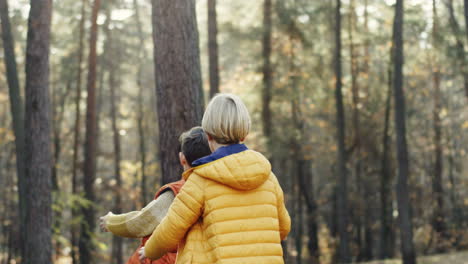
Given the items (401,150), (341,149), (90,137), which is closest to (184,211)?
(401,150)

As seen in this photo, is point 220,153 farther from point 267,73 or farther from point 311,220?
point 311,220

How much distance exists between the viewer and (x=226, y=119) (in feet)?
10.0

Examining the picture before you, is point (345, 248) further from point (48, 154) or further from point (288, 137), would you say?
point (48, 154)

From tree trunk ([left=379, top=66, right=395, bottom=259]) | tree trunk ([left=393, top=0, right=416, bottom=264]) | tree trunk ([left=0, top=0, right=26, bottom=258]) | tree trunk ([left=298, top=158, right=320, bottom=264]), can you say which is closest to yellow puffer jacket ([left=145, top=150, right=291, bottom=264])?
tree trunk ([left=0, top=0, right=26, bottom=258])

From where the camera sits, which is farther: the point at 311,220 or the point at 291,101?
the point at 311,220

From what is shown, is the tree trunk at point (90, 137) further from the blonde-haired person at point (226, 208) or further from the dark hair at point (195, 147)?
the blonde-haired person at point (226, 208)

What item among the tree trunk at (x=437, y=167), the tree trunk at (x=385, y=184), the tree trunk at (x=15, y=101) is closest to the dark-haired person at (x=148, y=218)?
the tree trunk at (x=15, y=101)

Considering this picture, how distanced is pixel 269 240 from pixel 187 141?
937mm

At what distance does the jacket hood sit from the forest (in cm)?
667

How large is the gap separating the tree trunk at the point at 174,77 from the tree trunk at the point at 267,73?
1436cm

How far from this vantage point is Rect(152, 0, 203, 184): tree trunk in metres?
6.07

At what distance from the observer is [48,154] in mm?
9070

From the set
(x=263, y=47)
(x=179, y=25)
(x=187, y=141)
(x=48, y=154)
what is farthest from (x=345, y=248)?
(x=187, y=141)

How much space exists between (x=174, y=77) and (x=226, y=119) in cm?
315
